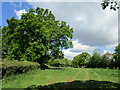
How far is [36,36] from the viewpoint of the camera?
32.9 meters

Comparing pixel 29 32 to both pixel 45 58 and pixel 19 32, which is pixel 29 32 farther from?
pixel 45 58

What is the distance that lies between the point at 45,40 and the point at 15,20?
33.4 feet

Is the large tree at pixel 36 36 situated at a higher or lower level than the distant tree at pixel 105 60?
higher

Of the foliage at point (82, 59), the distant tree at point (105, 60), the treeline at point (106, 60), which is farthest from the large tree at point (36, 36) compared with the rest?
the foliage at point (82, 59)

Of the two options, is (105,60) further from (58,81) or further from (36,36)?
(58,81)

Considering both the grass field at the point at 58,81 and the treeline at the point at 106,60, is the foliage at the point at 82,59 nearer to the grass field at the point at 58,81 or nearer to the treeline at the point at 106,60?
the treeline at the point at 106,60

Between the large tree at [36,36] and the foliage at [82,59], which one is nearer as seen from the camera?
the large tree at [36,36]

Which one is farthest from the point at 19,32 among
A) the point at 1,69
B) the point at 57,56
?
the point at 1,69

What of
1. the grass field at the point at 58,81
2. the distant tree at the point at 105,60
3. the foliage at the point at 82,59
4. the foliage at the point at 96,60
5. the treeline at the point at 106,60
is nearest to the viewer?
the grass field at the point at 58,81

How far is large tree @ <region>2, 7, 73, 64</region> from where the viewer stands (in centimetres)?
3130

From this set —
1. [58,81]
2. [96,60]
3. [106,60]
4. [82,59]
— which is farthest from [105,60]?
[58,81]

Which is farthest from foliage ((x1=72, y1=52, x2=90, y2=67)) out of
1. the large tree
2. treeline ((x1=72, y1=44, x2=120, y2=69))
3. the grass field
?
the grass field

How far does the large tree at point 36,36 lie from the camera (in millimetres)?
31297

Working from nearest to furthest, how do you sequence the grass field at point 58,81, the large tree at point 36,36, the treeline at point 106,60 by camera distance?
the grass field at point 58,81 < the large tree at point 36,36 < the treeline at point 106,60
